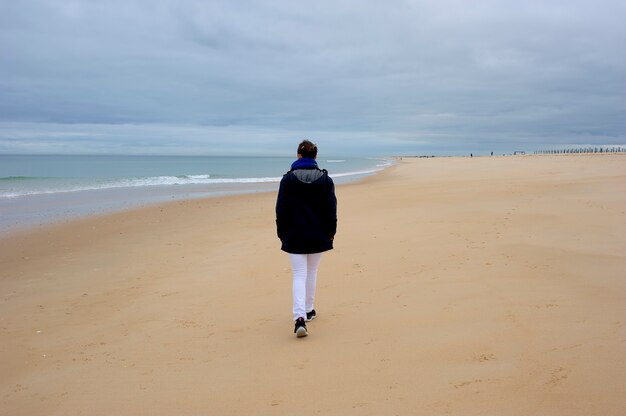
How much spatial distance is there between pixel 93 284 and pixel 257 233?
4.41 metres

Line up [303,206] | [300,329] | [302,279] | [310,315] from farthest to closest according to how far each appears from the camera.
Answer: [310,315] → [302,279] → [303,206] → [300,329]

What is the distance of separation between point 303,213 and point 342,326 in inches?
50.5

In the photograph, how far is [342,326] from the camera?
5043 mm

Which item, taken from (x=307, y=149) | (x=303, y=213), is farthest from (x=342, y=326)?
(x=307, y=149)

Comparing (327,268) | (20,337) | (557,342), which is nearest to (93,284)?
(20,337)

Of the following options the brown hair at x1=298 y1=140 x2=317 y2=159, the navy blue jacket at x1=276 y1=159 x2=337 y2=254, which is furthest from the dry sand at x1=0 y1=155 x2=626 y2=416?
the brown hair at x1=298 y1=140 x2=317 y2=159

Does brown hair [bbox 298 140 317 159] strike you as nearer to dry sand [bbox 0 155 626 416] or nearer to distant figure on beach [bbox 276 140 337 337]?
distant figure on beach [bbox 276 140 337 337]

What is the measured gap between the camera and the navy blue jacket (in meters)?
4.84

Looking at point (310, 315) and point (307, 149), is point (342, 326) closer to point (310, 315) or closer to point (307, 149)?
point (310, 315)

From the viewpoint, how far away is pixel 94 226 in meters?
13.5

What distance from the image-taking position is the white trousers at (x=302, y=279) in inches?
193

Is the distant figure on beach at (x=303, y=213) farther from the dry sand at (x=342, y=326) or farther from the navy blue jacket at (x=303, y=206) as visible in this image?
the dry sand at (x=342, y=326)

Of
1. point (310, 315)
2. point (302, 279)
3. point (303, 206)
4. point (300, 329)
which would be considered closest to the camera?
point (300, 329)

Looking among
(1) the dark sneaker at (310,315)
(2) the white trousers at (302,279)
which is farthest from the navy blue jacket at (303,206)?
(1) the dark sneaker at (310,315)
